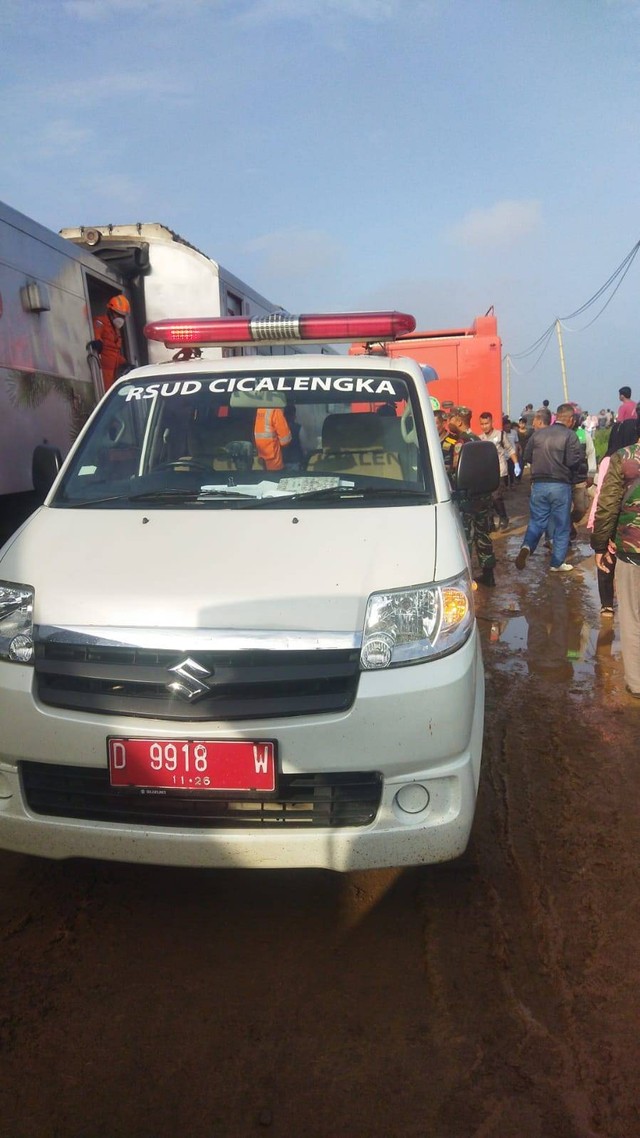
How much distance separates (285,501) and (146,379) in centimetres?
127

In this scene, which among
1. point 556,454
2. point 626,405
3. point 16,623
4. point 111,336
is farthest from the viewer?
point 626,405

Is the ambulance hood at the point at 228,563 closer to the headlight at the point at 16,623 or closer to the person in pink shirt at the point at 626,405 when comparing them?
the headlight at the point at 16,623

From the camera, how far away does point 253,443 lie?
13.2ft

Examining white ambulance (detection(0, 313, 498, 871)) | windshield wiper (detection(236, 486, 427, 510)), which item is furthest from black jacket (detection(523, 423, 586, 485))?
white ambulance (detection(0, 313, 498, 871))

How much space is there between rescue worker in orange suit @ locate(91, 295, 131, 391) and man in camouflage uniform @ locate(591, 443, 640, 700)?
4907mm

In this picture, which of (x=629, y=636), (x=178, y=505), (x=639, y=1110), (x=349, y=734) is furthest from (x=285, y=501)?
(x=629, y=636)

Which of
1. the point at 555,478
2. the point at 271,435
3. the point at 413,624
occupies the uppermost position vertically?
the point at 271,435

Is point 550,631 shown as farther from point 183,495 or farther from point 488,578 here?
point 183,495

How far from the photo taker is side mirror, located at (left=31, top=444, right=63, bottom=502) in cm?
405

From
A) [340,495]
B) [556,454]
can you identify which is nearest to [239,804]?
[340,495]

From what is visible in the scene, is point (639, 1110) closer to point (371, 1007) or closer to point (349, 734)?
point (371, 1007)

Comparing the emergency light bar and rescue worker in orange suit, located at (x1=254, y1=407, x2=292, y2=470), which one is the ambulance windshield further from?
the emergency light bar

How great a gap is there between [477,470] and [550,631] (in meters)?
3.82

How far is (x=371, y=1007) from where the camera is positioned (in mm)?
2592
